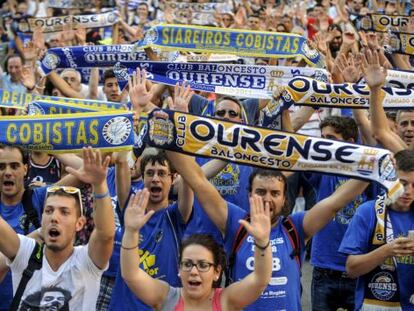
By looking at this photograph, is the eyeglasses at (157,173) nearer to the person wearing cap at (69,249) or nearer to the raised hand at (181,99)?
the raised hand at (181,99)

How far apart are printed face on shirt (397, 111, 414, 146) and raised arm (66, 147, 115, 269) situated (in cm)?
289

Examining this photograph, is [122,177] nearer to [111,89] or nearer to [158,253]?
[158,253]

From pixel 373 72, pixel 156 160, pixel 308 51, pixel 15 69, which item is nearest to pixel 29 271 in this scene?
pixel 156 160

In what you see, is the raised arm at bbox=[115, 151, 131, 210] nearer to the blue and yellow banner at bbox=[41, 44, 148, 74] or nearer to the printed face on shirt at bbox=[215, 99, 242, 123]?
the printed face on shirt at bbox=[215, 99, 242, 123]

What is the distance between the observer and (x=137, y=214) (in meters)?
4.55

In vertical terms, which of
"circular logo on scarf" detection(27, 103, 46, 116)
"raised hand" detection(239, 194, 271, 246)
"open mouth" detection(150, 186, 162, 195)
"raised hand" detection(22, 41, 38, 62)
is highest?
"raised hand" detection(22, 41, 38, 62)

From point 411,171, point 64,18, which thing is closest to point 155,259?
point 411,171

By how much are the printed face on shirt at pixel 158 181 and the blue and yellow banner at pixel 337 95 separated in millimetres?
1274

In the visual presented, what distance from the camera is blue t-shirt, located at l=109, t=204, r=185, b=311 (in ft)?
17.7

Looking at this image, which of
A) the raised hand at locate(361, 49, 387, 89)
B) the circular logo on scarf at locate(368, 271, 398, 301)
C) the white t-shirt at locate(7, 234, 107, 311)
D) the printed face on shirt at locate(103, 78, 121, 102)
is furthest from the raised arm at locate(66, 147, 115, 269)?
the printed face on shirt at locate(103, 78, 121, 102)

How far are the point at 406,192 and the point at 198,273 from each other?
142 centimetres

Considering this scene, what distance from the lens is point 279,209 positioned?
16.8ft

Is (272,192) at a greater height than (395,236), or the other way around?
(272,192)

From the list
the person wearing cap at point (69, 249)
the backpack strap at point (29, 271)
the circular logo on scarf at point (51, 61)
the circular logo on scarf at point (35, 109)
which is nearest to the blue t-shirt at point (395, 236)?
the person wearing cap at point (69, 249)
